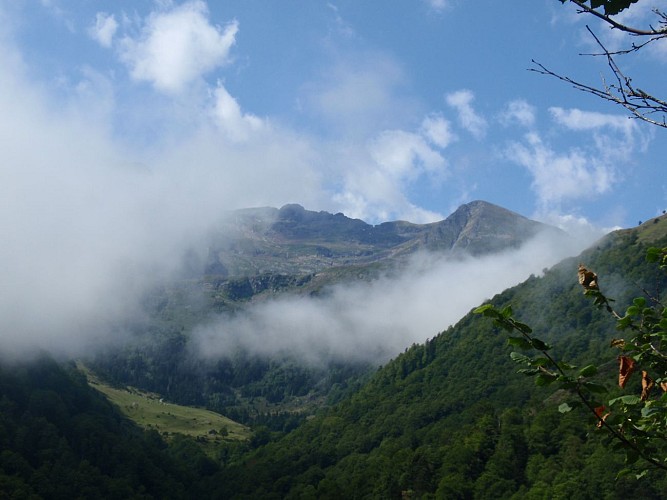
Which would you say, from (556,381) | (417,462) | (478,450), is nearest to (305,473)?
(417,462)

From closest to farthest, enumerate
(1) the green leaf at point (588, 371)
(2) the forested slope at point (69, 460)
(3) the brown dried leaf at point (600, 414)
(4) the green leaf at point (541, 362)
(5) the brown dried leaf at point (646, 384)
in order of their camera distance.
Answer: (1) the green leaf at point (588, 371), (4) the green leaf at point (541, 362), (3) the brown dried leaf at point (600, 414), (5) the brown dried leaf at point (646, 384), (2) the forested slope at point (69, 460)

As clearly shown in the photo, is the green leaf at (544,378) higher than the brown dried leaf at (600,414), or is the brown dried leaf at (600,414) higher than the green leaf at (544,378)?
the green leaf at (544,378)

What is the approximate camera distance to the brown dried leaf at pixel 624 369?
6.52m

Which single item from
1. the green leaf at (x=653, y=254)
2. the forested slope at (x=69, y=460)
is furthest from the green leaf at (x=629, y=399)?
the forested slope at (x=69, y=460)

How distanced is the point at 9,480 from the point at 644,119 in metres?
144

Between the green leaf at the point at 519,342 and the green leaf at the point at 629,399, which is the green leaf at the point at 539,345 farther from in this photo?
the green leaf at the point at 629,399

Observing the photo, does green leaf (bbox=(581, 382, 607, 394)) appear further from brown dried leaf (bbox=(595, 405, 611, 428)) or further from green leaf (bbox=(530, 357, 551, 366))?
brown dried leaf (bbox=(595, 405, 611, 428))

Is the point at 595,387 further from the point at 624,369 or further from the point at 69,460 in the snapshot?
the point at 69,460

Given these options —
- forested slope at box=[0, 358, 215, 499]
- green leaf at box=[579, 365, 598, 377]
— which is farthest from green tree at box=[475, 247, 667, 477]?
forested slope at box=[0, 358, 215, 499]

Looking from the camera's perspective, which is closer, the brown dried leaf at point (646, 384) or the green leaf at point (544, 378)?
the green leaf at point (544, 378)

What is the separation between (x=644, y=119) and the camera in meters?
6.66

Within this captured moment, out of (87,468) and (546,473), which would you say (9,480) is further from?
(546,473)

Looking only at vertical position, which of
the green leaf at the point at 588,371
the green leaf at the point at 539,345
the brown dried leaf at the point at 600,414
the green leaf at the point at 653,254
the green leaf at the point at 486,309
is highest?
the green leaf at the point at 653,254

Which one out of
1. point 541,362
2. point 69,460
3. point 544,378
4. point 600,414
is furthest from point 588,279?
point 69,460
